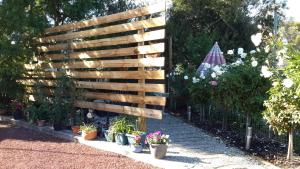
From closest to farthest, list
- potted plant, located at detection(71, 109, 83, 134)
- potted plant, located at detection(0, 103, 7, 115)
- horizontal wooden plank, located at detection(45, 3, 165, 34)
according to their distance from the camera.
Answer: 1. horizontal wooden plank, located at detection(45, 3, 165, 34)
2. potted plant, located at detection(71, 109, 83, 134)
3. potted plant, located at detection(0, 103, 7, 115)

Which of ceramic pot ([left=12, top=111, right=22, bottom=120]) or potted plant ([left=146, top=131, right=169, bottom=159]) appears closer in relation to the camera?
potted plant ([left=146, top=131, right=169, bottom=159])

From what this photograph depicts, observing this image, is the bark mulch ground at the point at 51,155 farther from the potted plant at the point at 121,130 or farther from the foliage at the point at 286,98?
the foliage at the point at 286,98

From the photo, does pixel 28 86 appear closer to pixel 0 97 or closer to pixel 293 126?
pixel 0 97

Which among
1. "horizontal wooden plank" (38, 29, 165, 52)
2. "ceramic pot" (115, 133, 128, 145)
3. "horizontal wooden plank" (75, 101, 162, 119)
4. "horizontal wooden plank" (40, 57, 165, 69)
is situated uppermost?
"horizontal wooden plank" (38, 29, 165, 52)

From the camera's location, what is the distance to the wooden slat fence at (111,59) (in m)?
7.23

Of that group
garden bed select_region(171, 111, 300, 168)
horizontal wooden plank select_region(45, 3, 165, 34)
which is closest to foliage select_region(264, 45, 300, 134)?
garden bed select_region(171, 111, 300, 168)

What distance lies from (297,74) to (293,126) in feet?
3.62

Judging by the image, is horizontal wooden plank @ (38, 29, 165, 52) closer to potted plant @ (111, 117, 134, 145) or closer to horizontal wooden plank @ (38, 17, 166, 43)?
horizontal wooden plank @ (38, 17, 166, 43)

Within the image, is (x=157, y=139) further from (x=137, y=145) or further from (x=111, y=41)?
(x=111, y=41)

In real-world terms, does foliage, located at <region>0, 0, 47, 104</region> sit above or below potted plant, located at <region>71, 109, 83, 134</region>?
above

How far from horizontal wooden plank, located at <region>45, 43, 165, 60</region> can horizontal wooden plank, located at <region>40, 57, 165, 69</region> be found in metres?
0.15

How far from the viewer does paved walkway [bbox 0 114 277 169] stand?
606 cm

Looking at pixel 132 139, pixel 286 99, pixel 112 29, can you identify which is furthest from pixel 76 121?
pixel 286 99

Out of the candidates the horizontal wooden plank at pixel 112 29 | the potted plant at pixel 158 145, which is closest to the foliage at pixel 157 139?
the potted plant at pixel 158 145
